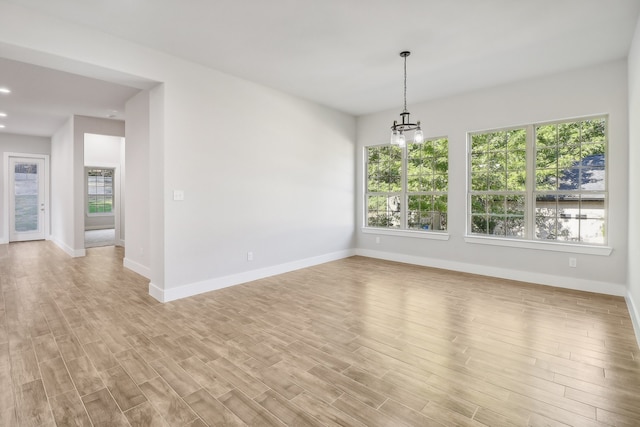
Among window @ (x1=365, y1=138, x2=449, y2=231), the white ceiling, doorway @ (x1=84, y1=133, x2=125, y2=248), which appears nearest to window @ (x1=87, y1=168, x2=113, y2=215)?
doorway @ (x1=84, y1=133, x2=125, y2=248)

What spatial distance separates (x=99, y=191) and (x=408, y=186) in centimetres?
1071

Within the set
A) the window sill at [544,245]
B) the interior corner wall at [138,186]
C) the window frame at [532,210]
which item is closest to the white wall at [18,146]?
the interior corner wall at [138,186]

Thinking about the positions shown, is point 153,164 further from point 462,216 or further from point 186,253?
point 462,216

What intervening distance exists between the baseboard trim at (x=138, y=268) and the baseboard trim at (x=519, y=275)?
411 cm

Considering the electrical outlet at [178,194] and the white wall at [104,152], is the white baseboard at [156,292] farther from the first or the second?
the white wall at [104,152]

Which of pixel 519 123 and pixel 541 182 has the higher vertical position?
pixel 519 123

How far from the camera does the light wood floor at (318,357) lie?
6.16ft

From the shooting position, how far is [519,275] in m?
4.78

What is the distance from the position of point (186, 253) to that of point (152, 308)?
0.74 metres

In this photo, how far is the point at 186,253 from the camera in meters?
4.04

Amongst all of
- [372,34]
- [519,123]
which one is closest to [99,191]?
[372,34]

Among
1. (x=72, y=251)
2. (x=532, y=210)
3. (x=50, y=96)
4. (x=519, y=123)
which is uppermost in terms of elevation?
(x=50, y=96)

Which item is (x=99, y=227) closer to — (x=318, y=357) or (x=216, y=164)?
(x=216, y=164)

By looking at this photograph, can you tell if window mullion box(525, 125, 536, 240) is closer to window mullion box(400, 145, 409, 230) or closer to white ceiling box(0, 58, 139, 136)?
window mullion box(400, 145, 409, 230)
